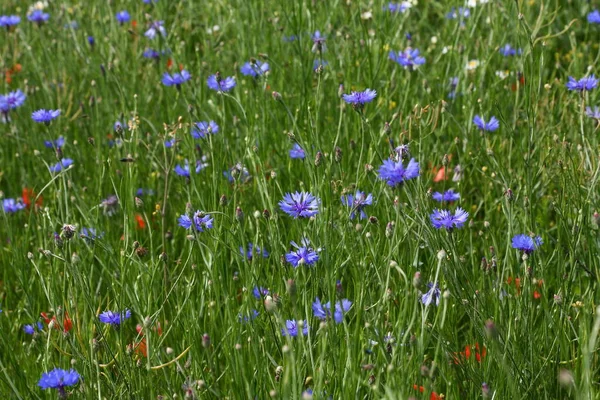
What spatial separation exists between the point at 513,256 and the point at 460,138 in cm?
79

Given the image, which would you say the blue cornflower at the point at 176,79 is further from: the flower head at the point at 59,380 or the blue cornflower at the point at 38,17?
the flower head at the point at 59,380

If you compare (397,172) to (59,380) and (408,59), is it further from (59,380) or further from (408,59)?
(408,59)

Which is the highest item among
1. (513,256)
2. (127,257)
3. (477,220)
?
(127,257)

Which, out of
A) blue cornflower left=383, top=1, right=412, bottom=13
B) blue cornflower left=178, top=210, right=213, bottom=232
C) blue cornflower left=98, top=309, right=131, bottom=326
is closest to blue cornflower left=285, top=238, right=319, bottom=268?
blue cornflower left=178, top=210, right=213, bottom=232

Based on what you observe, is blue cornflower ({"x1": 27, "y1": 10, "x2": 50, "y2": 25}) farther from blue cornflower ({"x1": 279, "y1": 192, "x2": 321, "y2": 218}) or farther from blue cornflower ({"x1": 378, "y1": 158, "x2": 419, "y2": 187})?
blue cornflower ({"x1": 378, "y1": 158, "x2": 419, "y2": 187})

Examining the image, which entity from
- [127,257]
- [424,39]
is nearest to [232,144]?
[127,257]

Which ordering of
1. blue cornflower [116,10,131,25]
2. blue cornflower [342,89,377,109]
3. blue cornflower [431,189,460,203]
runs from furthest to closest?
1. blue cornflower [116,10,131,25]
2. blue cornflower [431,189,460,203]
3. blue cornflower [342,89,377,109]

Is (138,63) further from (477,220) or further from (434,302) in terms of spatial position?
(434,302)

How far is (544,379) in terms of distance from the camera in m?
1.66

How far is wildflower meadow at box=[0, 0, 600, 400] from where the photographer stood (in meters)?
1.65

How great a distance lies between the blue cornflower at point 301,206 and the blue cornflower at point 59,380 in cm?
51

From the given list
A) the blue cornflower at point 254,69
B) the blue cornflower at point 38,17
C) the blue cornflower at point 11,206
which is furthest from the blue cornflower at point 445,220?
the blue cornflower at point 38,17

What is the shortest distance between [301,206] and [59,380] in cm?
57

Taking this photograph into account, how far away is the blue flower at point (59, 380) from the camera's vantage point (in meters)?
1.61
